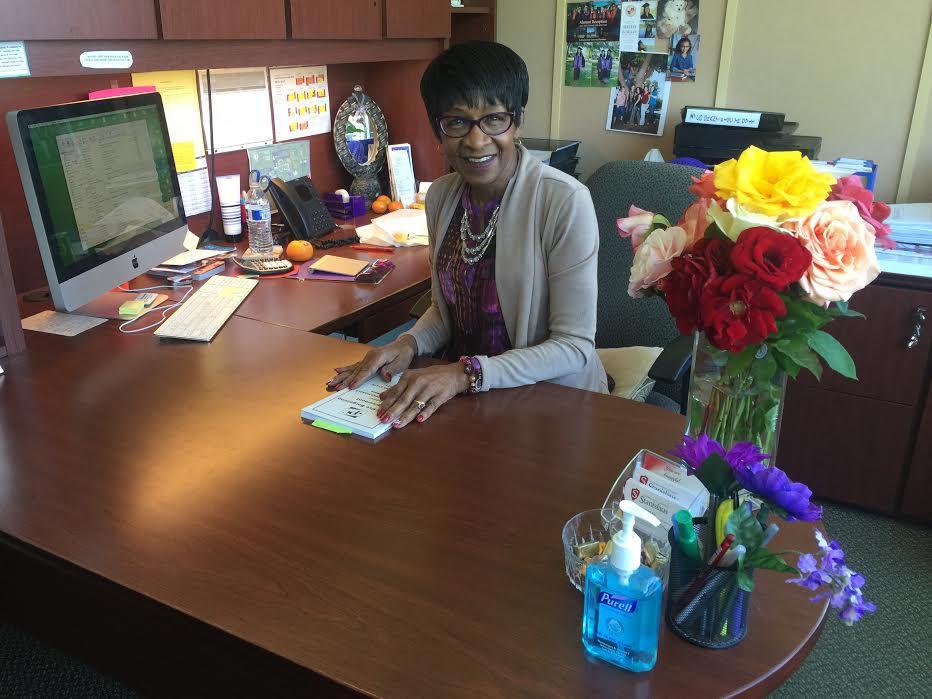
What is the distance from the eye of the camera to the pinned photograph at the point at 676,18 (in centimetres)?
280

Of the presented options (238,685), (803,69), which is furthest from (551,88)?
(238,685)

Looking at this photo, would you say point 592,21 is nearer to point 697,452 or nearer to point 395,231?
point 395,231

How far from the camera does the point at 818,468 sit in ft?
7.41

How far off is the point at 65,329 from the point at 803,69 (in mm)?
2496

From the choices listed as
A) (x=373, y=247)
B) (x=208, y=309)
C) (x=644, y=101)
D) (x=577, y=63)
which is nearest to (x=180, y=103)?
(x=373, y=247)

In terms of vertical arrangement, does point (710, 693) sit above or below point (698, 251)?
below

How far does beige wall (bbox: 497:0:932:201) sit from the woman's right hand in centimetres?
192

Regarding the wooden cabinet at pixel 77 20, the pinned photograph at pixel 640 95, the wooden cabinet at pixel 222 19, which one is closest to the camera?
the wooden cabinet at pixel 77 20

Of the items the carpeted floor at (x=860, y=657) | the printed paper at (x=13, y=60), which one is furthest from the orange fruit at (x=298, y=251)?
the carpeted floor at (x=860, y=657)

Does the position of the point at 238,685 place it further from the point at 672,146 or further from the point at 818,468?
the point at 672,146

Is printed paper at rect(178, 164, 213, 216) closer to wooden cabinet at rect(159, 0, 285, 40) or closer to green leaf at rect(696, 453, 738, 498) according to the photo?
wooden cabinet at rect(159, 0, 285, 40)

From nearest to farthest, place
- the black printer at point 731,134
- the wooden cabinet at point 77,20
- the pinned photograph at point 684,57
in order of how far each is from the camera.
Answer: the wooden cabinet at point 77,20 → the black printer at point 731,134 → the pinned photograph at point 684,57

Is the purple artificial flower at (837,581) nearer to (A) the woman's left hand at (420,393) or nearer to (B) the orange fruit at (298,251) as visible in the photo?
(A) the woman's left hand at (420,393)

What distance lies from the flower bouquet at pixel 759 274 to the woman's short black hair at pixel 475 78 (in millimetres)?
700
